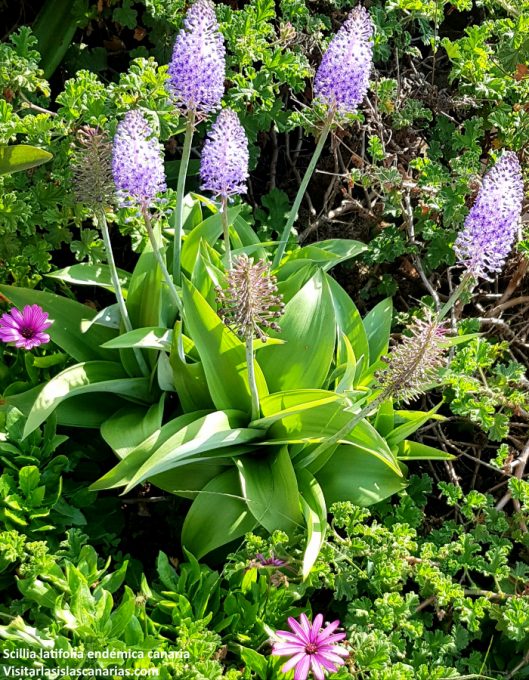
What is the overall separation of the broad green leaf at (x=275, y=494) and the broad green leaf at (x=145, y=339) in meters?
0.39

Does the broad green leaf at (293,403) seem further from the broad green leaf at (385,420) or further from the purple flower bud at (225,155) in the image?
the purple flower bud at (225,155)

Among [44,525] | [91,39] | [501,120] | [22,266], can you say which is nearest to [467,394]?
[501,120]

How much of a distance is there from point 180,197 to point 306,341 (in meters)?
0.54

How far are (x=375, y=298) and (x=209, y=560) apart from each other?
138 centimetres

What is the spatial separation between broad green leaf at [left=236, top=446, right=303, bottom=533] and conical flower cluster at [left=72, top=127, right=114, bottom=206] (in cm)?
81

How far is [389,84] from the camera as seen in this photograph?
9.41 ft

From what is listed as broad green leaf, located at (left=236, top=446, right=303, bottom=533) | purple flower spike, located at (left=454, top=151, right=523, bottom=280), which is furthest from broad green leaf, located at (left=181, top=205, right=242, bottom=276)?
purple flower spike, located at (left=454, top=151, right=523, bottom=280)

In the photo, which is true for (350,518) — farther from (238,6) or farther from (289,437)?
(238,6)

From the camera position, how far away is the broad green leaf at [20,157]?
2.33 meters

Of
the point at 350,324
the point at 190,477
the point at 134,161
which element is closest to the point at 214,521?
the point at 190,477

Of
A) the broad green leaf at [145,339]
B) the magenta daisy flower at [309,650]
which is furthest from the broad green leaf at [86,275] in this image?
the magenta daisy flower at [309,650]

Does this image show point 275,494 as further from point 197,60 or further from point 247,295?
point 197,60

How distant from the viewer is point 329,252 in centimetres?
245

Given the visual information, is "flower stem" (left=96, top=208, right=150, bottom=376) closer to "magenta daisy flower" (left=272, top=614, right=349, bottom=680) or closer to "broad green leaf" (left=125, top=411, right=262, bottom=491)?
"broad green leaf" (left=125, top=411, right=262, bottom=491)
